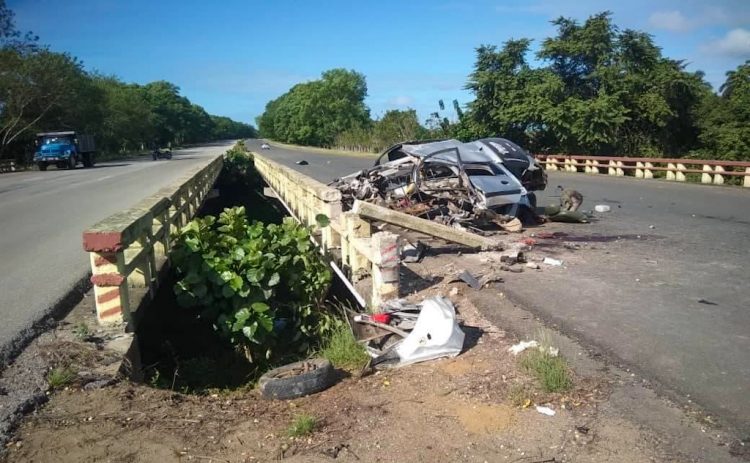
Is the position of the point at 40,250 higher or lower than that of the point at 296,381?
higher

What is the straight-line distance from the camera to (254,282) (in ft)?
18.6

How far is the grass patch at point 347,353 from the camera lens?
4805mm

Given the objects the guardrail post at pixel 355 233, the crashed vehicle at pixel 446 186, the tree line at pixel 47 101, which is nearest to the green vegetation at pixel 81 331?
the guardrail post at pixel 355 233

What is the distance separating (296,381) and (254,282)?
1.73 m

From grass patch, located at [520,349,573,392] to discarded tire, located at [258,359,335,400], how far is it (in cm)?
144

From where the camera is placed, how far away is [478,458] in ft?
10.2

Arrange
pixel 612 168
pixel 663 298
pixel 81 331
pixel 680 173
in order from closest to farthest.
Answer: pixel 81 331
pixel 663 298
pixel 680 173
pixel 612 168

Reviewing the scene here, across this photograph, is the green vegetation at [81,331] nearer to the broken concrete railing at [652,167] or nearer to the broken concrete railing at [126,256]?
the broken concrete railing at [126,256]

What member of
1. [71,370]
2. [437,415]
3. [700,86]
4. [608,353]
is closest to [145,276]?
[71,370]

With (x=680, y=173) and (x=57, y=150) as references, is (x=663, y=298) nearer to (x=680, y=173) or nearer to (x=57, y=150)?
(x=680, y=173)

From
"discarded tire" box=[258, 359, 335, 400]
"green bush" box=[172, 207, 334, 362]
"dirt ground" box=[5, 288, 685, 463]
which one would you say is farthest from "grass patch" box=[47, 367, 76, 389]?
"green bush" box=[172, 207, 334, 362]

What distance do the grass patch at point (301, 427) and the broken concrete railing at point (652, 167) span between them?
21738mm

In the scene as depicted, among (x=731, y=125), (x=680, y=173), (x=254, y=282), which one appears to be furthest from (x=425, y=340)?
(x=731, y=125)

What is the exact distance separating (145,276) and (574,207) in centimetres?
978
